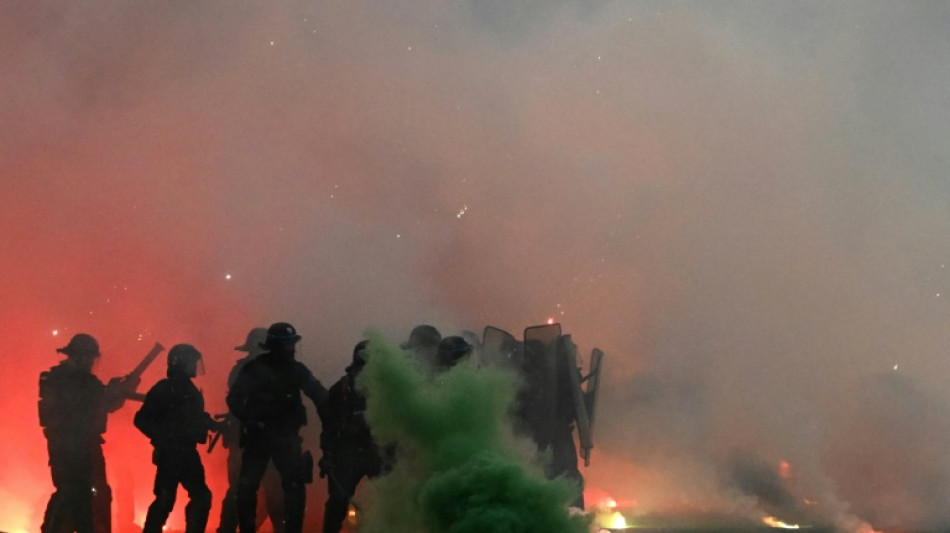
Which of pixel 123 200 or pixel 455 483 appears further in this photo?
pixel 123 200

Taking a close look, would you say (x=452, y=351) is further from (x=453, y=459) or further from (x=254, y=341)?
(x=254, y=341)

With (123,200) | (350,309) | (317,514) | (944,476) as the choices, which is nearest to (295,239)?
(350,309)

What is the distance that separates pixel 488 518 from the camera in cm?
400

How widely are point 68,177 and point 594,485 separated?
675 cm

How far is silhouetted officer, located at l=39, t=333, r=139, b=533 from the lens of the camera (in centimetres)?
703

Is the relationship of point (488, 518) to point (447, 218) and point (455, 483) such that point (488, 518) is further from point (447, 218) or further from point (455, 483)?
point (447, 218)

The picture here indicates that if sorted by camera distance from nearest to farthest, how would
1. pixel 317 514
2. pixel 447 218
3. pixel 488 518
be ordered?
pixel 488 518, pixel 317 514, pixel 447 218

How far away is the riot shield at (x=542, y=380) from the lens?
691cm

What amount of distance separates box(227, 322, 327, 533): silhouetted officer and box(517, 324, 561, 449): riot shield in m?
1.44

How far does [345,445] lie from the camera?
6.45 metres

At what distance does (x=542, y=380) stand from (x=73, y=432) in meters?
3.34

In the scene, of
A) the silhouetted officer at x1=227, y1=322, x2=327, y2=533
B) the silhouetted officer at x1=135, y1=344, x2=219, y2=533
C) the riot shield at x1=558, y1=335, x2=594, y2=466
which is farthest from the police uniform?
the riot shield at x1=558, y1=335, x2=594, y2=466

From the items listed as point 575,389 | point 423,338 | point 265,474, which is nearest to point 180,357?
point 265,474

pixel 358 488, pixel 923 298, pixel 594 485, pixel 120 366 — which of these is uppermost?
pixel 923 298
